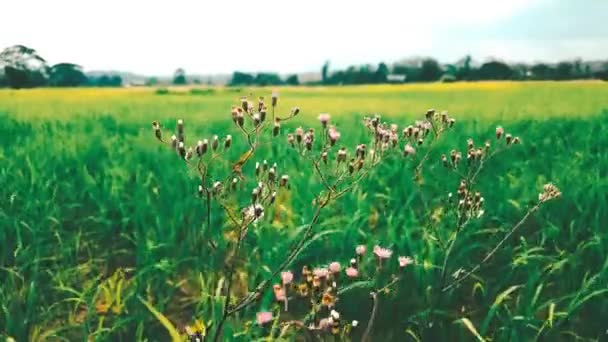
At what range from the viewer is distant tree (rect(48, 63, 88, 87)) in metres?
6.39

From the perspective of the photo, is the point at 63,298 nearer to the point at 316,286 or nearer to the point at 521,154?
the point at 316,286

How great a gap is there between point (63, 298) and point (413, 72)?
18856 mm

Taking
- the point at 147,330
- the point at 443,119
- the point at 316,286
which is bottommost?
the point at 147,330

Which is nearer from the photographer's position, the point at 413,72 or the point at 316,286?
the point at 316,286

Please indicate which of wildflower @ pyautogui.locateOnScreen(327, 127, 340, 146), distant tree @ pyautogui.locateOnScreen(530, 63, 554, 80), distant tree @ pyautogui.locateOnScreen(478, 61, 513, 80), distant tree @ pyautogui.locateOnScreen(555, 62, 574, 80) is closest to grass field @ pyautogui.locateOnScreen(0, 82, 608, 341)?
wildflower @ pyautogui.locateOnScreen(327, 127, 340, 146)

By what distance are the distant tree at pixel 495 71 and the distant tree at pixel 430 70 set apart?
5.52 meters

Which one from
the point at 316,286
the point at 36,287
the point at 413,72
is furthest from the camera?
the point at 413,72

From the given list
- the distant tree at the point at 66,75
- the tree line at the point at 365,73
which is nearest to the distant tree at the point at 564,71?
the tree line at the point at 365,73

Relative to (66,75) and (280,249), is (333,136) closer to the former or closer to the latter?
(280,249)

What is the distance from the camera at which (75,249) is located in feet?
11.0

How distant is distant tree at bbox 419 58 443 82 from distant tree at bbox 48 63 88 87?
14830mm

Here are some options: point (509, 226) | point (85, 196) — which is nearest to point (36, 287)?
point (85, 196)

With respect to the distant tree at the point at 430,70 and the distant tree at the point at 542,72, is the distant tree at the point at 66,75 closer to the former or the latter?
the distant tree at the point at 542,72

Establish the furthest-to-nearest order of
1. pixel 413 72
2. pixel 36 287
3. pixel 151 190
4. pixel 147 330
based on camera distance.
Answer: pixel 413 72
pixel 151 190
pixel 36 287
pixel 147 330
